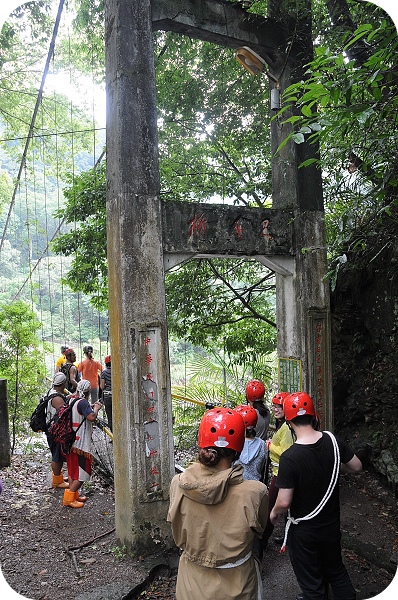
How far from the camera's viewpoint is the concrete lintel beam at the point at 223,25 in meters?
5.25

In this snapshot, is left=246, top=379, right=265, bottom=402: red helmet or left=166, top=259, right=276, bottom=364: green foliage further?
left=166, top=259, right=276, bottom=364: green foliage

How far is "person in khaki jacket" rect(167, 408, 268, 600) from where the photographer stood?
2322 millimetres

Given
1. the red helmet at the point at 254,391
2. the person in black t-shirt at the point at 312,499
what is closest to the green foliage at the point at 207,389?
the red helmet at the point at 254,391

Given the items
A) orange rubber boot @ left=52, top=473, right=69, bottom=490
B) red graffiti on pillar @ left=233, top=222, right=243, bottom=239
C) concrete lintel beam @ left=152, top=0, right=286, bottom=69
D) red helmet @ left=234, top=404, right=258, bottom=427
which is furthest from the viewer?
orange rubber boot @ left=52, top=473, right=69, bottom=490

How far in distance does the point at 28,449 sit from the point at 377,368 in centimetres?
635

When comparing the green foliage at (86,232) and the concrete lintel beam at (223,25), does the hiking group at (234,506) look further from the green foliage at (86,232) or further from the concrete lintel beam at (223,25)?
the green foliage at (86,232)

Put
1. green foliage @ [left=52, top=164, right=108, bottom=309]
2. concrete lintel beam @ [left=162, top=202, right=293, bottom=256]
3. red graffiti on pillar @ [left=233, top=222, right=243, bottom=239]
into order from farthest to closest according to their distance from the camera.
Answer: green foliage @ [left=52, top=164, right=108, bottom=309]
red graffiti on pillar @ [left=233, top=222, right=243, bottom=239]
concrete lintel beam @ [left=162, top=202, right=293, bottom=256]

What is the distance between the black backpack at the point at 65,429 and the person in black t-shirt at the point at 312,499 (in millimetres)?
3454

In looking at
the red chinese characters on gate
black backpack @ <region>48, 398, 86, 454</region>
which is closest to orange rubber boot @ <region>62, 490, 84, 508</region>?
black backpack @ <region>48, 398, 86, 454</region>

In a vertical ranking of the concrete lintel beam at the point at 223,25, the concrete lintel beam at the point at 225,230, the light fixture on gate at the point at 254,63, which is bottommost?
the concrete lintel beam at the point at 225,230

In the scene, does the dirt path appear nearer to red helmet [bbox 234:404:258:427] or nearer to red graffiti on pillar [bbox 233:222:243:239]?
red helmet [bbox 234:404:258:427]

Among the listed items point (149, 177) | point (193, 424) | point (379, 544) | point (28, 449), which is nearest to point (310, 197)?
point (149, 177)

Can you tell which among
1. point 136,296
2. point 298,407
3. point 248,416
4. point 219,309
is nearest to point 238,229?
point 136,296

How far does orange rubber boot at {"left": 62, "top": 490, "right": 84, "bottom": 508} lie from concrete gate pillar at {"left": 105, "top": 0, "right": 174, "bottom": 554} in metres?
1.33
